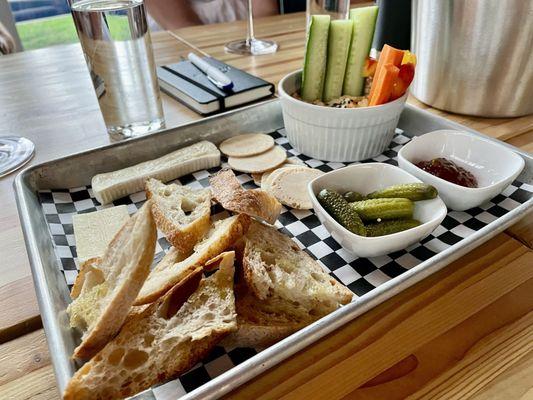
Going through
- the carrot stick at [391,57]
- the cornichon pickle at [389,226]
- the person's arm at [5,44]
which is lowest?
the person's arm at [5,44]

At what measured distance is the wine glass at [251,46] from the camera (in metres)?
1.71

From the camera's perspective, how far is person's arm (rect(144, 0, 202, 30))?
270cm

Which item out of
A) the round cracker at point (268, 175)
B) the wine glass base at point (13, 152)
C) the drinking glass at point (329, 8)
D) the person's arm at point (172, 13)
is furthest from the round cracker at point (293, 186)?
the person's arm at point (172, 13)

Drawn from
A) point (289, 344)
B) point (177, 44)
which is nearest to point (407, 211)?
point (289, 344)

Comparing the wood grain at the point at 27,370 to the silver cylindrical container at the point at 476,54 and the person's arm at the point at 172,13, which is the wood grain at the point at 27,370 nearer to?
the silver cylindrical container at the point at 476,54

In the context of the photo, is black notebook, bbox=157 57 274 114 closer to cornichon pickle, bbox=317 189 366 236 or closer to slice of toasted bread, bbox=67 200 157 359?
cornichon pickle, bbox=317 189 366 236

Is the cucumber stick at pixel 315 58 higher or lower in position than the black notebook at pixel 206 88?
higher

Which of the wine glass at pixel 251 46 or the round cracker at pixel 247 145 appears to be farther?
the wine glass at pixel 251 46

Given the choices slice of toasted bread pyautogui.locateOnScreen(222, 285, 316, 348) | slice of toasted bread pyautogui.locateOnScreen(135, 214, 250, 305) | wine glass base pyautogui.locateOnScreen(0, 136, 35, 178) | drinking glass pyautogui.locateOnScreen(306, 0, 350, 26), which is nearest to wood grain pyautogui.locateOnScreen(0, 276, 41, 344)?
→ slice of toasted bread pyautogui.locateOnScreen(135, 214, 250, 305)

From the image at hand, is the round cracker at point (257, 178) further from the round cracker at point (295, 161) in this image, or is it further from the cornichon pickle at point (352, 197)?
the cornichon pickle at point (352, 197)

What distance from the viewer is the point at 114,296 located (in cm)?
52

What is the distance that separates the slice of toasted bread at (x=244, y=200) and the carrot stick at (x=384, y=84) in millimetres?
361

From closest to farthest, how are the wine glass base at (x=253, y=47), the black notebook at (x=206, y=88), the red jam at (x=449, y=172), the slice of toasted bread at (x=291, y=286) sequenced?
the slice of toasted bread at (x=291, y=286) < the red jam at (x=449, y=172) < the black notebook at (x=206, y=88) < the wine glass base at (x=253, y=47)

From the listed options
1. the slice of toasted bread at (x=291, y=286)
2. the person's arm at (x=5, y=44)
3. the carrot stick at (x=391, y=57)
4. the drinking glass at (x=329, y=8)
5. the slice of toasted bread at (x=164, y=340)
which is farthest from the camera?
the person's arm at (x=5, y=44)
